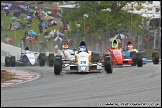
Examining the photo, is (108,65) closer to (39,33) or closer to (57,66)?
(57,66)

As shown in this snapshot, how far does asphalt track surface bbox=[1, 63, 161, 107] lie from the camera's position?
970 cm

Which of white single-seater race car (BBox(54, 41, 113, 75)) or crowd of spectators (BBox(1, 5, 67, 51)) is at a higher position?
crowd of spectators (BBox(1, 5, 67, 51))

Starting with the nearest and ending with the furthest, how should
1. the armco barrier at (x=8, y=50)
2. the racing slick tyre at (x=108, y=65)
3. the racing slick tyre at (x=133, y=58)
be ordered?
the racing slick tyre at (x=108, y=65) < the racing slick tyre at (x=133, y=58) < the armco barrier at (x=8, y=50)

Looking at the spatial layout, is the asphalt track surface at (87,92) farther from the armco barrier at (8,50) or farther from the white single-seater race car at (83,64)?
the armco barrier at (8,50)

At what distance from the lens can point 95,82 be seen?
1387 cm

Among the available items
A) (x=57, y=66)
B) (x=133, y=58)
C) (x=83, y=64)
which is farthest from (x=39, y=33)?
(x=83, y=64)

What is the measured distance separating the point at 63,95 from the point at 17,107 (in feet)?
6.32

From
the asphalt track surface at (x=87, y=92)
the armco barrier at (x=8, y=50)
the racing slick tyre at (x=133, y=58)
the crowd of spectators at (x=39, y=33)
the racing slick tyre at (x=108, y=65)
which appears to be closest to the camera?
the asphalt track surface at (x=87, y=92)

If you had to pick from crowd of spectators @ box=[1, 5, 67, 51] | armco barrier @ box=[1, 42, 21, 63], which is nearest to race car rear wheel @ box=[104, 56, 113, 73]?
armco barrier @ box=[1, 42, 21, 63]

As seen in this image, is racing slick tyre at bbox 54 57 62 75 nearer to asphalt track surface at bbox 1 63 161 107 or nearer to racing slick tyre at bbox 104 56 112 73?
racing slick tyre at bbox 104 56 112 73

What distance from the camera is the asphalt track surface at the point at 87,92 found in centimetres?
970

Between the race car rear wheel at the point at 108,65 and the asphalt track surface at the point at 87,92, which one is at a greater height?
the race car rear wheel at the point at 108,65

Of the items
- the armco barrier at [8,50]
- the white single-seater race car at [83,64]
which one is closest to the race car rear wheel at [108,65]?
the white single-seater race car at [83,64]

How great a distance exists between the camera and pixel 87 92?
1152 centimetres
